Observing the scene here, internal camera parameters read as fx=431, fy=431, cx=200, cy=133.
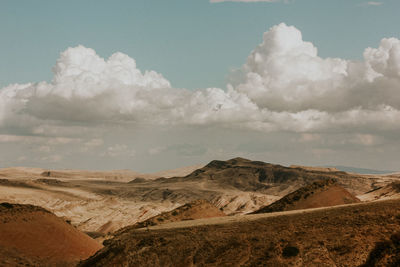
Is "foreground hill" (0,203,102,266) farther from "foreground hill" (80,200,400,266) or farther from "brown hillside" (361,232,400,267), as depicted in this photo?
"brown hillside" (361,232,400,267)

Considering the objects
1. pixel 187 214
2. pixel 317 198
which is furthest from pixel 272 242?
pixel 187 214

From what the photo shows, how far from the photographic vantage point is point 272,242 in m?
28.8

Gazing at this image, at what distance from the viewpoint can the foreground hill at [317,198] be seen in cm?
5453

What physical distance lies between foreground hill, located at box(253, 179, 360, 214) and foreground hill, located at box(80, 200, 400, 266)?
62.9ft

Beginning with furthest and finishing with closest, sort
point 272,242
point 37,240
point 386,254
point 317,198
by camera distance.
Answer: point 317,198 < point 37,240 < point 272,242 < point 386,254

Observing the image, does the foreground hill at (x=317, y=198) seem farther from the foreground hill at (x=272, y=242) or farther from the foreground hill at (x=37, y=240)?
the foreground hill at (x=37, y=240)

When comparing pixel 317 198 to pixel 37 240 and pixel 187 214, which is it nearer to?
pixel 187 214

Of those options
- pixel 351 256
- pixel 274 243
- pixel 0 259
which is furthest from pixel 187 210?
pixel 351 256

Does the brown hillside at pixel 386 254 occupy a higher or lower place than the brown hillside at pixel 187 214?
higher

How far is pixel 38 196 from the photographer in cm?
15600

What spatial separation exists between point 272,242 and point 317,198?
28507 millimetres

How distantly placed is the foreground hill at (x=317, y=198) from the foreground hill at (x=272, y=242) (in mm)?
19163

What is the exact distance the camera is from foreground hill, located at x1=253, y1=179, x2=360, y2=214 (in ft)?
179

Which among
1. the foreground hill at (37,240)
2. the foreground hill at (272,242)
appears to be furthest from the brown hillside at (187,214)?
the foreground hill at (272,242)
